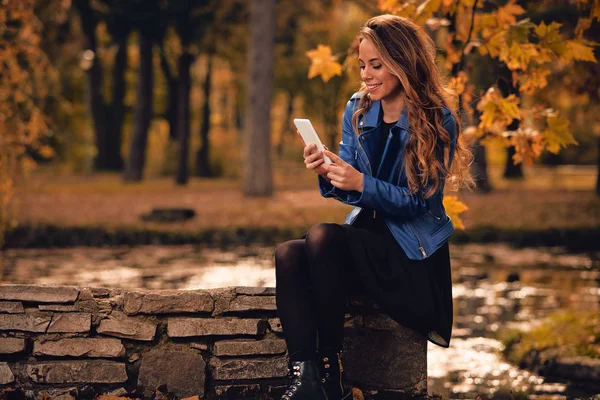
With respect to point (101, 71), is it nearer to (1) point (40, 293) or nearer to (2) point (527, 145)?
(2) point (527, 145)

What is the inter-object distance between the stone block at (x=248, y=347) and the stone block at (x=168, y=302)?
0.17m

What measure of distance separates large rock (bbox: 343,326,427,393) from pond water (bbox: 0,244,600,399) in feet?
6.30

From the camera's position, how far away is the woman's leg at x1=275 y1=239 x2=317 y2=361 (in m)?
3.75

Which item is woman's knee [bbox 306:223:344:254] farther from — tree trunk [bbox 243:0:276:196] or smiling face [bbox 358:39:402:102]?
tree trunk [bbox 243:0:276:196]

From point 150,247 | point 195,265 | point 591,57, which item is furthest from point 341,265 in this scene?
point 150,247

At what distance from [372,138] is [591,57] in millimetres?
1379

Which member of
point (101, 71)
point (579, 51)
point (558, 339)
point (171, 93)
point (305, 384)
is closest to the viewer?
point (305, 384)

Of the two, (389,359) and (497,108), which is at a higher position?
(497,108)

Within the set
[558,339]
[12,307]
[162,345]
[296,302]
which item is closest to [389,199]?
[296,302]

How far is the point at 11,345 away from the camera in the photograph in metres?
4.14

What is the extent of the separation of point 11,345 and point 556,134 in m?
2.87

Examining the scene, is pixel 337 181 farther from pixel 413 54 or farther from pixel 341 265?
pixel 413 54

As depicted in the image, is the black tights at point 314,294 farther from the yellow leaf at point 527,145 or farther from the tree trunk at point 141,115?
the tree trunk at point 141,115

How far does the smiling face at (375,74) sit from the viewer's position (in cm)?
395
